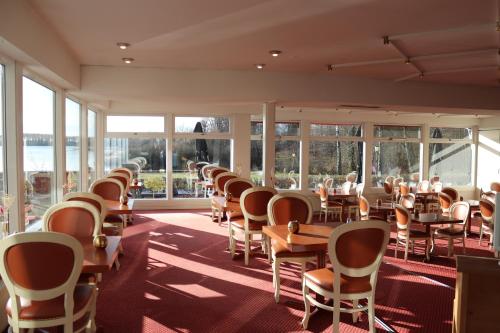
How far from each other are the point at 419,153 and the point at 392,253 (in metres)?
7.61

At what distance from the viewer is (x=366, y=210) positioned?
23.7 feet

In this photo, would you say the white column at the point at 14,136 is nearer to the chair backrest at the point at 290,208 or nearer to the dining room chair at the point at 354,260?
the chair backrest at the point at 290,208

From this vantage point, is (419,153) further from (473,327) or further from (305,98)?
A: (473,327)

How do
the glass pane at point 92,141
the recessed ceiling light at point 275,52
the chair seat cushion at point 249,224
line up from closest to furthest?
1. the chair seat cushion at point 249,224
2. the recessed ceiling light at point 275,52
3. the glass pane at point 92,141

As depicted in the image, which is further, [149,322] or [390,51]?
[390,51]

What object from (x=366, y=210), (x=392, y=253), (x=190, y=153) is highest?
(x=190, y=153)

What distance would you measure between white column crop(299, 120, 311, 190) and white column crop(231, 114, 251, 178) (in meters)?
1.59

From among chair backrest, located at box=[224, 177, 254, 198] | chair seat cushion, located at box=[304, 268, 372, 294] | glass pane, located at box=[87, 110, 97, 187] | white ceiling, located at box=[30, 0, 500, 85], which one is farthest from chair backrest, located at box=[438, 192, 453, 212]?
glass pane, located at box=[87, 110, 97, 187]

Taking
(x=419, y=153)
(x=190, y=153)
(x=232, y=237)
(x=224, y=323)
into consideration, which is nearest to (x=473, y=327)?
(x=224, y=323)

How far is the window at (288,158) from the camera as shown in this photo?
1199cm

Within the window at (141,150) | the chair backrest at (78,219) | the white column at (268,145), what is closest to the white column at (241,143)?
the window at (141,150)

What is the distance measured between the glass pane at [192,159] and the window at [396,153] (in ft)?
15.7

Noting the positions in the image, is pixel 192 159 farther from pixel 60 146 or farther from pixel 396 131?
pixel 396 131

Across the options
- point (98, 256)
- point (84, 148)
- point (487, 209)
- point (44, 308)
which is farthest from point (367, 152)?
point (44, 308)
